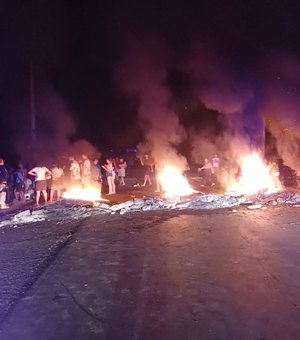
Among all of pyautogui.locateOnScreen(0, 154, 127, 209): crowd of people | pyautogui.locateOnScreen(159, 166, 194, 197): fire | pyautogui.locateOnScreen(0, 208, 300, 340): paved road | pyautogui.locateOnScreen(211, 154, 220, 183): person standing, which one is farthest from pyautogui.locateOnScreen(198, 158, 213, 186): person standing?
A: pyautogui.locateOnScreen(0, 208, 300, 340): paved road

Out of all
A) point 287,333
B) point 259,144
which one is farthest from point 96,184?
point 287,333

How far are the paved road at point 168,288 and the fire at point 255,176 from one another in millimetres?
6870

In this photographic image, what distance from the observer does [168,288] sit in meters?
4.98

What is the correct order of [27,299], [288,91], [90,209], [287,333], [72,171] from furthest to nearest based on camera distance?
[288,91], [72,171], [90,209], [27,299], [287,333]

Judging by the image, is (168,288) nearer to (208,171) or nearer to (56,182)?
(56,182)

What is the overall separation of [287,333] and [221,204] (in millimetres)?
7907

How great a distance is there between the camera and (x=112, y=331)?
3.91m

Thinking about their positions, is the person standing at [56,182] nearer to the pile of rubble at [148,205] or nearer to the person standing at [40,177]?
the person standing at [40,177]

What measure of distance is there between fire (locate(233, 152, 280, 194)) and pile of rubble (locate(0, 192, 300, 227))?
7.14 ft

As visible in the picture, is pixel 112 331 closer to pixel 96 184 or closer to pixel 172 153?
pixel 96 184

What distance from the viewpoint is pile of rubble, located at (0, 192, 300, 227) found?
33.8 feet

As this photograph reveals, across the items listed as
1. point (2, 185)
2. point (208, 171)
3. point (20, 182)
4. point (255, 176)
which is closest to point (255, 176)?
point (255, 176)

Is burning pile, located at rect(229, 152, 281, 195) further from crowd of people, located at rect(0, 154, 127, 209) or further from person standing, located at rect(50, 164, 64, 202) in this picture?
person standing, located at rect(50, 164, 64, 202)

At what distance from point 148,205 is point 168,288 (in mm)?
6604
